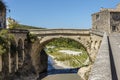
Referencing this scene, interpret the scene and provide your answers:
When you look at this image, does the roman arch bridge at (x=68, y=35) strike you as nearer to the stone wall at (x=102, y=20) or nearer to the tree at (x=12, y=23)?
the stone wall at (x=102, y=20)

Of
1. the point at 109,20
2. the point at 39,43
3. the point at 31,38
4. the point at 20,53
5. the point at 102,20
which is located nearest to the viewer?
the point at 20,53

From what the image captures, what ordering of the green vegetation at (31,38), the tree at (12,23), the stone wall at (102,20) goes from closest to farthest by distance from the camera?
the green vegetation at (31,38) < the stone wall at (102,20) < the tree at (12,23)

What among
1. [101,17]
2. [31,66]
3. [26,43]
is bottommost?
[31,66]

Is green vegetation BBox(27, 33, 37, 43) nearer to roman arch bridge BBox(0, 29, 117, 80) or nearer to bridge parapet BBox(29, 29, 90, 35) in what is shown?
roman arch bridge BBox(0, 29, 117, 80)

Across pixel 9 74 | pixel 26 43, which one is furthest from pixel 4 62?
pixel 26 43

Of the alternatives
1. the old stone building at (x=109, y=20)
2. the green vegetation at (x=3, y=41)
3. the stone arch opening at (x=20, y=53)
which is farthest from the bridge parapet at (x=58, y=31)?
the green vegetation at (x=3, y=41)

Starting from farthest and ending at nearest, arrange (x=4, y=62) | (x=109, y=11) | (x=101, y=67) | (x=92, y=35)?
(x=109, y=11), (x=92, y=35), (x=4, y=62), (x=101, y=67)

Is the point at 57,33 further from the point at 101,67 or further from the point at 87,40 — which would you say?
the point at 101,67

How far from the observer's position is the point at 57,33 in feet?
150

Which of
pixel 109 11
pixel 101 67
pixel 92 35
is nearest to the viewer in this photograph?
pixel 101 67

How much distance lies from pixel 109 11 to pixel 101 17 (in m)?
2.22

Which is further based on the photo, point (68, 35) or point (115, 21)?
point (115, 21)

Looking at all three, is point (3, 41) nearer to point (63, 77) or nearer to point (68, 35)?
point (63, 77)

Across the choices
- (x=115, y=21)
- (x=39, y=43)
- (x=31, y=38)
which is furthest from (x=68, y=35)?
(x=115, y=21)
